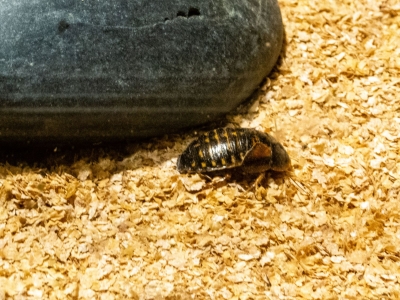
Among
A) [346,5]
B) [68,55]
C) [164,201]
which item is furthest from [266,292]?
[346,5]

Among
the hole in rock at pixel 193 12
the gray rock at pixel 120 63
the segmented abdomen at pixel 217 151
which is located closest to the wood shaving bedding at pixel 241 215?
the segmented abdomen at pixel 217 151

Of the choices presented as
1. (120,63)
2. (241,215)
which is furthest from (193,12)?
(241,215)

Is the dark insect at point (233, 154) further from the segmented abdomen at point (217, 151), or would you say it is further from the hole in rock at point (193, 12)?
the hole in rock at point (193, 12)

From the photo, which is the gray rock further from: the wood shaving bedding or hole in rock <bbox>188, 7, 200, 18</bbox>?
the wood shaving bedding

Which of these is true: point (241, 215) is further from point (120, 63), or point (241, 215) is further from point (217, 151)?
point (120, 63)

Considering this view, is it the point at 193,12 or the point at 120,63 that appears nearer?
the point at 120,63

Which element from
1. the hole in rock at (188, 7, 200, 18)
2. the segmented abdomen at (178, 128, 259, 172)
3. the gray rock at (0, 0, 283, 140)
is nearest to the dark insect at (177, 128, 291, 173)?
the segmented abdomen at (178, 128, 259, 172)

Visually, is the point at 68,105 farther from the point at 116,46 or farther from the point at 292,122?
the point at 292,122
